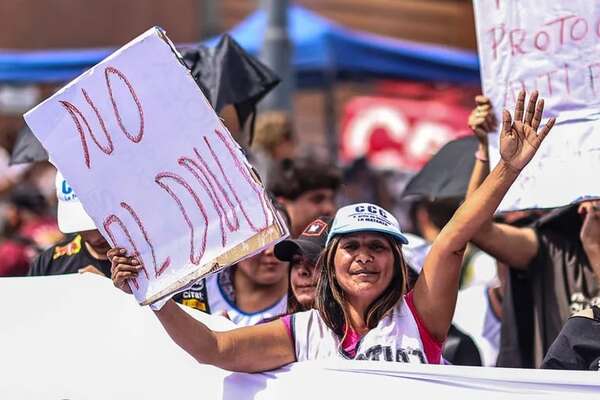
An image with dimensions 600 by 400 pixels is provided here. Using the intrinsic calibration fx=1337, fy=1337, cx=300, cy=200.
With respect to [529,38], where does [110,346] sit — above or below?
below

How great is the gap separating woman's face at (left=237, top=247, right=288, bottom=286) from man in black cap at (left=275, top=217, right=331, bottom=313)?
18.8 inches

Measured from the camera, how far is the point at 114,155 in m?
3.87

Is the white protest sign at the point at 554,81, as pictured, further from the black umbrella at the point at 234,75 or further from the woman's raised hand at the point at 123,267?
the woman's raised hand at the point at 123,267

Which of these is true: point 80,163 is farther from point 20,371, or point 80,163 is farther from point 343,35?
point 343,35

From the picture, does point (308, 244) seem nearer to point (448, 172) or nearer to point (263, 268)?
point (263, 268)

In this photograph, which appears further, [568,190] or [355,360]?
[568,190]

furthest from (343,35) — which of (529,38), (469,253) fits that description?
(529,38)

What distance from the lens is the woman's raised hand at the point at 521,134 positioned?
3867 mm

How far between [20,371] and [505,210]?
5.91ft

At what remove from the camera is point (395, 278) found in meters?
4.07

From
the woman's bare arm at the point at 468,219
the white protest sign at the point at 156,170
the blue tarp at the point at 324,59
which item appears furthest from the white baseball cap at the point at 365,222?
the blue tarp at the point at 324,59

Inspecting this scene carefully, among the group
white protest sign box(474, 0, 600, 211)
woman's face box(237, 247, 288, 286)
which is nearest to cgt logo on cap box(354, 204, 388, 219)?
white protest sign box(474, 0, 600, 211)

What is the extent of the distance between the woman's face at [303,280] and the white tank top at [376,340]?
1.68 feet

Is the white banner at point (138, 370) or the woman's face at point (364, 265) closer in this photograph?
the white banner at point (138, 370)
